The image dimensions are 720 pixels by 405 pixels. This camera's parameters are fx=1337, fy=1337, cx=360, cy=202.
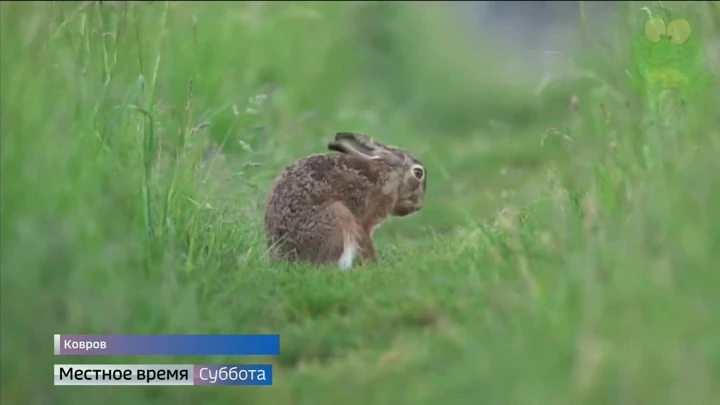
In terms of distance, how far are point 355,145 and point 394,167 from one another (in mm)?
202

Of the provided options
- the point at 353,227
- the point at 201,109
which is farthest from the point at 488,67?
the point at 353,227

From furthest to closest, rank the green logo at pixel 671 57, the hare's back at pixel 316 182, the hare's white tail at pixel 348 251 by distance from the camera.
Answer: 1. the hare's back at pixel 316 182
2. the hare's white tail at pixel 348 251
3. the green logo at pixel 671 57

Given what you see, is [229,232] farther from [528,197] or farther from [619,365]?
[619,365]

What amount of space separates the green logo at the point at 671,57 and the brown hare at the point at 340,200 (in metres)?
1.12

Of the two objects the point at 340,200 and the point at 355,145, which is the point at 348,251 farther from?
the point at 355,145

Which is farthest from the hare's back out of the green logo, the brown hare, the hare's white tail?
the green logo

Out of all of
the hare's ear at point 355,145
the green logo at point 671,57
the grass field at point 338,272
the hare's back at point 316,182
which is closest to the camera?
the grass field at point 338,272

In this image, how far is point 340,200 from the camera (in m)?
4.64

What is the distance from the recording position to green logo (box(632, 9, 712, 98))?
390 cm

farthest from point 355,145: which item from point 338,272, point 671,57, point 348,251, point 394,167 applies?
point 671,57

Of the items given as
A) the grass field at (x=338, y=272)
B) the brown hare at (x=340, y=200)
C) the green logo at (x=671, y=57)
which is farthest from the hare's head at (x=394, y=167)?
the green logo at (x=671, y=57)

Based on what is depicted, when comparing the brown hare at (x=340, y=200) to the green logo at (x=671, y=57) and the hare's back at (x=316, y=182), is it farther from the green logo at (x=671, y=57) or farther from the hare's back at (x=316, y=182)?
the green logo at (x=671, y=57)

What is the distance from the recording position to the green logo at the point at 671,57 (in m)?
3.90

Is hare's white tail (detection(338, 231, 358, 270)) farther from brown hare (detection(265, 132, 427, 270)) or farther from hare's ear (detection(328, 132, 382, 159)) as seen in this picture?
hare's ear (detection(328, 132, 382, 159))
